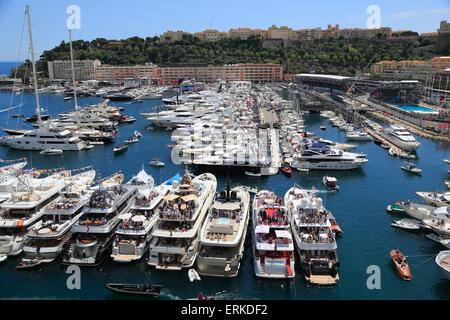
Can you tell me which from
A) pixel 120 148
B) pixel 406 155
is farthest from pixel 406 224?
pixel 120 148

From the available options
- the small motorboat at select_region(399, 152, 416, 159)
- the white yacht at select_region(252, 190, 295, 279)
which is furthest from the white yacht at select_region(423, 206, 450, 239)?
the small motorboat at select_region(399, 152, 416, 159)

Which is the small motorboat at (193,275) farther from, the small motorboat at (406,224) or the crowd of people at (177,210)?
the small motorboat at (406,224)

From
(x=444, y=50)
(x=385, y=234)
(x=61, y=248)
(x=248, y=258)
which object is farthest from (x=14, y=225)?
(x=444, y=50)

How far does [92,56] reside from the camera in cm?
16275

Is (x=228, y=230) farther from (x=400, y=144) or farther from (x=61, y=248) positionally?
(x=400, y=144)

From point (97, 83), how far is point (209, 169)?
380 feet

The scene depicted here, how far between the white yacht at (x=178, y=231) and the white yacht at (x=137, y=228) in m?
0.90

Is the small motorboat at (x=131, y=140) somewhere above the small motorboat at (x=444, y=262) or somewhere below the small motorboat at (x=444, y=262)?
above

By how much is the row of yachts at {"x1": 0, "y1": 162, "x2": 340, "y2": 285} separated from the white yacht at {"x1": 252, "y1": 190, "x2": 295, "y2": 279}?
0.06m

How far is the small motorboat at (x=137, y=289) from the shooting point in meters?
19.6

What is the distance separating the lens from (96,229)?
24.0 metres

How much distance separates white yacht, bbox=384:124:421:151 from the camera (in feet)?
168

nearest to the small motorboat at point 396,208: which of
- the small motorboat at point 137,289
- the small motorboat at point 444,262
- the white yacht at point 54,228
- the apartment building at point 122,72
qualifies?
the small motorboat at point 444,262

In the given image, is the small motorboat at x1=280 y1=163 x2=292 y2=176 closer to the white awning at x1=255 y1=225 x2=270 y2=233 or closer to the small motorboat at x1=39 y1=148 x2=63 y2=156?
the white awning at x1=255 y1=225 x2=270 y2=233
